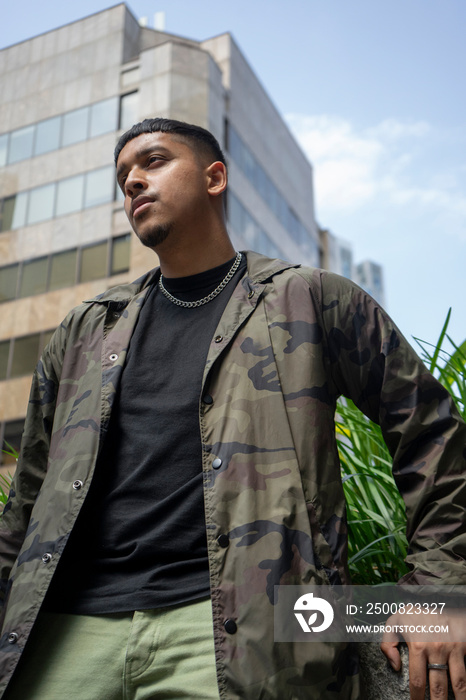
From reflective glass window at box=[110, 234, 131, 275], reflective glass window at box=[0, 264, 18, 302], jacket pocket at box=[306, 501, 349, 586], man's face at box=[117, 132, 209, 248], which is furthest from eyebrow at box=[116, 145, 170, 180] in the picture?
reflective glass window at box=[0, 264, 18, 302]

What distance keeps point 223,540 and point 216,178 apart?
4.05ft

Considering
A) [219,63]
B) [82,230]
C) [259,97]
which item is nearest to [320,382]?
[82,230]

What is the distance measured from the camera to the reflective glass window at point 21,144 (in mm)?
26531

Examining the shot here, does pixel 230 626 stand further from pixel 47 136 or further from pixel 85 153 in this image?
pixel 47 136

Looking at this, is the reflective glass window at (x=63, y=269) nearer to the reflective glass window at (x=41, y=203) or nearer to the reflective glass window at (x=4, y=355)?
the reflective glass window at (x=41, y=203)

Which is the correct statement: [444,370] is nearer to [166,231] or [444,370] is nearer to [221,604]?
[166,231]

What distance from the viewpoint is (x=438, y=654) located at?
129 centimetres

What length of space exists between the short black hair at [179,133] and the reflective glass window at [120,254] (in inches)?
814

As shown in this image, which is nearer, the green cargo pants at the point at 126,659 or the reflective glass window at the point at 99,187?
the green cargo pants at the point at 126,659

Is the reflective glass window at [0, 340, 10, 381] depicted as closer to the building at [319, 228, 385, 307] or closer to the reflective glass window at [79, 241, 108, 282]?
the reflective glass window at [79, 241, 108, 282]

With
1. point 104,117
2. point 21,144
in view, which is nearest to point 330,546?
point 104,117

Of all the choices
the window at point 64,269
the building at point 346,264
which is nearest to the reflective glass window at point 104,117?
the window at point 64,269

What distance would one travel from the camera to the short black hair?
2189 millimetres

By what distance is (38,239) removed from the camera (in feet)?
81.5
